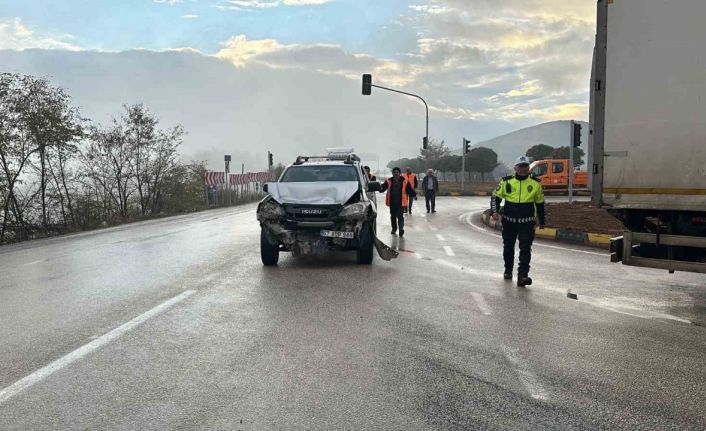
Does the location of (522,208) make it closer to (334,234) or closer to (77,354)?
(334,234)

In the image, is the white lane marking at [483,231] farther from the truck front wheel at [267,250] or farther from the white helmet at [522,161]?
the truck front wheel at [267,250]

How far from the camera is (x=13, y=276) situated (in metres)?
9.02

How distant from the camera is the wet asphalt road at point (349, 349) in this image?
341 centimetres

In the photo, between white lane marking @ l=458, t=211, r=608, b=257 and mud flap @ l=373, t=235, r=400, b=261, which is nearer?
mud flap @ l=373, t=235, r=400, b=261

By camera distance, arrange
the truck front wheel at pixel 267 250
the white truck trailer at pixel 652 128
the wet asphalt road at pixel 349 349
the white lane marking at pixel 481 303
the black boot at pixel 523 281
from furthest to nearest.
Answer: the truck front wheel at pixel 267 250, the black boot at pixel 523 281, the white lane marking at pixel 481 303, the white truck trailer at pixel 652 128, the wet asphalt road at pixel 349 349

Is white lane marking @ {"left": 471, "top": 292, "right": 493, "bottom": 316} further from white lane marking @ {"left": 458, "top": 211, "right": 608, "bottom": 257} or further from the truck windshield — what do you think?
white lane marking @ {"left": 458, "top": 211, "right": 608, "bottom": 257}

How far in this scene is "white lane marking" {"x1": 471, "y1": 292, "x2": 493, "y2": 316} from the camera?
20.0ft

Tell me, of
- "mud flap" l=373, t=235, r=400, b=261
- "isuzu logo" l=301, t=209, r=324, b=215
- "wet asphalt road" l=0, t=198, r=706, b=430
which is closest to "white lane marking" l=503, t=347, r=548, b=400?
"wet asphalt road" l=0, t=198, r=706, b=430

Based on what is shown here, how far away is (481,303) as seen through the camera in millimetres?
6512

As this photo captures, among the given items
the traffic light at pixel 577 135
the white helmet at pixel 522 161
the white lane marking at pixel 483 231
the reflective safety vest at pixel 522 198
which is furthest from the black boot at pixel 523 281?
the traffic light at pixel 577 135

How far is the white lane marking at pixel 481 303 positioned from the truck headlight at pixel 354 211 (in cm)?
244

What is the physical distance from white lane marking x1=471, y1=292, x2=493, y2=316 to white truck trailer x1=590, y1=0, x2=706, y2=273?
1.58 metres

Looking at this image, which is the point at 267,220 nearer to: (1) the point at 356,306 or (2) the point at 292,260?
(2) the point at 292,260

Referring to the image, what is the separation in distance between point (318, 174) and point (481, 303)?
196 inches
